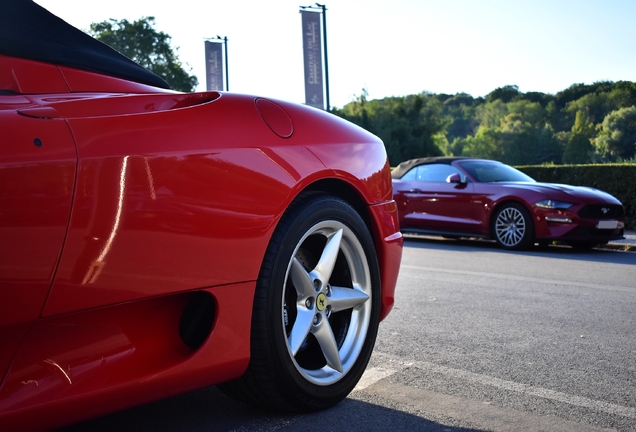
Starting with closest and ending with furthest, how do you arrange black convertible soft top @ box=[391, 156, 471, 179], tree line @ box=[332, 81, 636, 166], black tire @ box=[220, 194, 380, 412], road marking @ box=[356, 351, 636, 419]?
1. black tire @ box=[220, 194, 380, 412]
2. road marking @ box=[356, 351, 636, 419]
3. black convertible soft top @ box=[391, 156, 471, 179]
4. tree line @ box=[332, 81, 636, 166]

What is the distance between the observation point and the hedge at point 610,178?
582 inches

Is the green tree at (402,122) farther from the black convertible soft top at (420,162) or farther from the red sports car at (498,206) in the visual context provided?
the red sports car at (498,206)

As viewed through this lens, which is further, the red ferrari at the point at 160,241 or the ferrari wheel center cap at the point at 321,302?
the ferrari wheel center cap at the point at 321,302

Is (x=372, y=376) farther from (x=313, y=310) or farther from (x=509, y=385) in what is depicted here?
(x=313, y=310)

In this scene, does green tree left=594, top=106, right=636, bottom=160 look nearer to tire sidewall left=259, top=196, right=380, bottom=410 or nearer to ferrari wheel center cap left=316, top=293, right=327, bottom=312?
tire sidewall left=259, top=196, right=380, bottom=410

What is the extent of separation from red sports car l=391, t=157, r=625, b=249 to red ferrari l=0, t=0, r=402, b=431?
26.2 feet

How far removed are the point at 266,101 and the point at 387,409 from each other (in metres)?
1.26

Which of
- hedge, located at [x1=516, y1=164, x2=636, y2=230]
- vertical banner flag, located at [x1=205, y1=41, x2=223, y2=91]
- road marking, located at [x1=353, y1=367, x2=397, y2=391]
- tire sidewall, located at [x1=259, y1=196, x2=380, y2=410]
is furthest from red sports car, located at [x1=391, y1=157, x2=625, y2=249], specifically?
vertical banner flag, located at [x1=205, y1=41, x2=223, y2=91]

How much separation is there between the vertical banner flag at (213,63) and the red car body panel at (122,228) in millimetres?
24036

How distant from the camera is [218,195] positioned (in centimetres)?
230

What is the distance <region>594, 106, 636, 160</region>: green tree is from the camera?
91500 millimetres


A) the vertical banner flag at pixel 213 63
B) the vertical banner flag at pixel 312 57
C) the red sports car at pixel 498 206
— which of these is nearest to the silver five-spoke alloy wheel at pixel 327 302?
the red sports car at pixel 498 206

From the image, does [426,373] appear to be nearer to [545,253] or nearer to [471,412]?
[471,412]

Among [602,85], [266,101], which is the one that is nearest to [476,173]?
[266,101]
